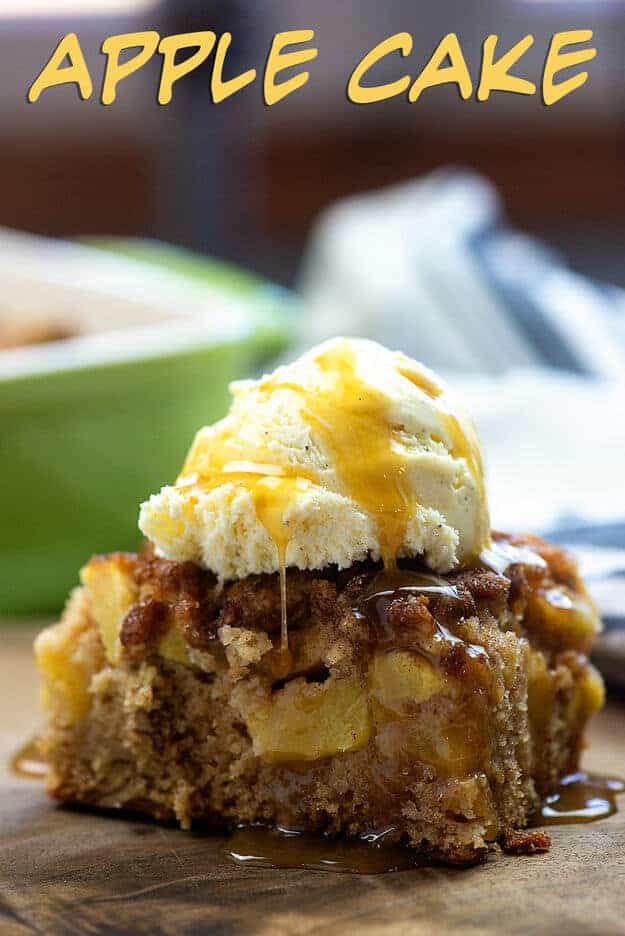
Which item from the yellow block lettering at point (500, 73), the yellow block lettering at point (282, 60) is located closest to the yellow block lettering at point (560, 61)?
the yellow block lettering at point (500, 73)

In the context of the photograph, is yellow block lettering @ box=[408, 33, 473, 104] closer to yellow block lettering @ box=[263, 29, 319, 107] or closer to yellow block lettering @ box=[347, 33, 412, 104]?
yellow block lettering @ box=[347, 33, 412, 104]

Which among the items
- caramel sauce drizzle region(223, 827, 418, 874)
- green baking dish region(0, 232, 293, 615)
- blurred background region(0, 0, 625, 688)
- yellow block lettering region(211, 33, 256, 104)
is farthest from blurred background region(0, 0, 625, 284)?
caramel sauce drizzle region(223, 827, 418, 874)

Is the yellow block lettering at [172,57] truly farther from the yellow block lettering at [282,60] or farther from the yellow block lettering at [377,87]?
the yellow block lettering at [377,87]

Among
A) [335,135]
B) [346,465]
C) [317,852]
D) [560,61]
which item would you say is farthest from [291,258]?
[317,852]

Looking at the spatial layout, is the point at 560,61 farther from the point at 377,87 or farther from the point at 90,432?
the point at 90,432

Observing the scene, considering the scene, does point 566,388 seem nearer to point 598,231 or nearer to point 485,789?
point 485,789

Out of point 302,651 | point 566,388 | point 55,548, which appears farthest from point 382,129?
point 302,651
